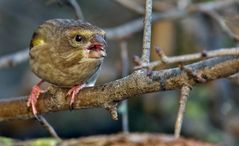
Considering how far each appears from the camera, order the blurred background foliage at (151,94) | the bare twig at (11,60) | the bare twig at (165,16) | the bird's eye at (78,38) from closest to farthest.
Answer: the bird's eye at (78,38) → the bare twig at (11,60) → the bare twig at (165,16) → the blurred background foliage at (151,94)

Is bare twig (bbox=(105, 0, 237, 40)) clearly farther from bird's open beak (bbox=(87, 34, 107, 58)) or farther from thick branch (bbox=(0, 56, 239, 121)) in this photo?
bird's open beak (bbox=(87, 34, 107, 58))

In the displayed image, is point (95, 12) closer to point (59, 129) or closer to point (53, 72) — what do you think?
point (59, 129)

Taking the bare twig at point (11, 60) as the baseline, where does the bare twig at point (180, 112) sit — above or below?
below

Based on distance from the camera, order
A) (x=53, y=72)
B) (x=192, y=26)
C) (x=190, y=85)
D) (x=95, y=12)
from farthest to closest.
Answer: (x=95, y=12)
(x=192, y=26)
(x=53, y=72)
(x=190, y=85)

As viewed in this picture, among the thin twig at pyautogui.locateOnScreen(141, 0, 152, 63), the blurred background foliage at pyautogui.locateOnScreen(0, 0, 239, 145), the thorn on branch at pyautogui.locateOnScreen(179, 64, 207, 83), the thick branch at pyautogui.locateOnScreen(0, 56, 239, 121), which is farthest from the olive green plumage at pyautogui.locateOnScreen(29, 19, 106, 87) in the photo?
the blurred background foliage at pyautogui.locateOnScreen(0, 0, 239, 145)

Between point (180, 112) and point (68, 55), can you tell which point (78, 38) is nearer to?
point (68, 55)

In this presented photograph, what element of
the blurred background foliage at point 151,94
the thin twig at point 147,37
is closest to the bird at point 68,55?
the thin twig at point 147,37

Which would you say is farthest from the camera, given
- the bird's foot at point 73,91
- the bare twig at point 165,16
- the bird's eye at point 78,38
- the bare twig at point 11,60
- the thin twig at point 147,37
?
the bare twig at point 165,16

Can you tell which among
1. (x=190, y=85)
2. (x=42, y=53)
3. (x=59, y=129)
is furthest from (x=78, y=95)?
(x=59, y=129)

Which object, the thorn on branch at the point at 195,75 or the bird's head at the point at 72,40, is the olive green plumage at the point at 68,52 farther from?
the thorn on branch at the point at 195,75
